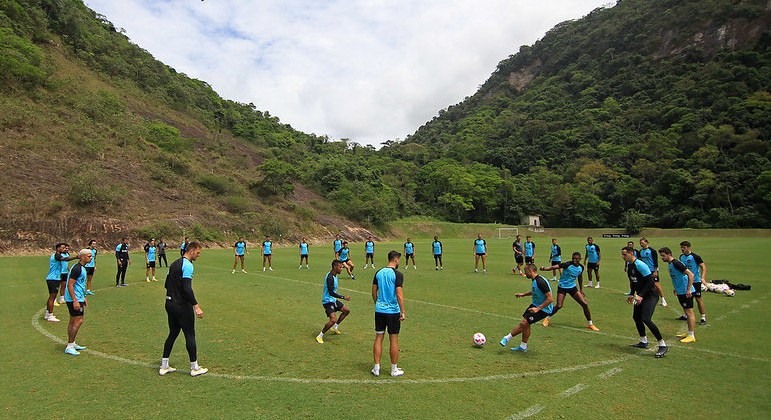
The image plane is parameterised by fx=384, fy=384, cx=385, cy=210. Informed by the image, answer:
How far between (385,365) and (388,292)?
4.97ft

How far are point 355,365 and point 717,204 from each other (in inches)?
3207

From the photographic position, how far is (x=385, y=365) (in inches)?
277

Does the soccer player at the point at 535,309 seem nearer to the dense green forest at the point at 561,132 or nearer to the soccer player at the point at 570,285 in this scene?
the soccer player at the point at 570,285

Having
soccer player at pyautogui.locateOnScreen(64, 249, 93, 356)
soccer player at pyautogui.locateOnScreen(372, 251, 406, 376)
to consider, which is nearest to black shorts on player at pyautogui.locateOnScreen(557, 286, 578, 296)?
soccer player at pyautogui.locateOnScreen(372, 251, 406, 376)

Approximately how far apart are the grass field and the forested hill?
66897 mm

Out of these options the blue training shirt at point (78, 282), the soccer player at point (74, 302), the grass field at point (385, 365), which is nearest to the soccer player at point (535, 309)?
the grass field at point (385, 365)

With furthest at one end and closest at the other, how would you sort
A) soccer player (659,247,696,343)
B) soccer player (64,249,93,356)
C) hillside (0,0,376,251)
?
hillside (0,0,376,251) < soccer player (659,247,696,343) < soccer player (64,249,93,356)

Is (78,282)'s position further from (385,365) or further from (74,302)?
(385,365)

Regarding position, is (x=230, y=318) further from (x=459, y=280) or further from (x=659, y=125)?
(x=659, y=125)

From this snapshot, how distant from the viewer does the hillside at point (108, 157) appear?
35094 millimetres

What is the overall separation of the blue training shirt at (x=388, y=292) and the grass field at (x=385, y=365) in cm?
112

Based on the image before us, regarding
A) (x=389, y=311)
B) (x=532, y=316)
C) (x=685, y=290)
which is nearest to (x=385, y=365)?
(x=389, y=311)

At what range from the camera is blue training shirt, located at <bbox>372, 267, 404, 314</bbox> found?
6.54m

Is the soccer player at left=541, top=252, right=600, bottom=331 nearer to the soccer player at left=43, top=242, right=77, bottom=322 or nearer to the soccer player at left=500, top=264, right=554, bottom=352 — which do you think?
the soccer player at left=500, top=264, right=554, bottom=352
